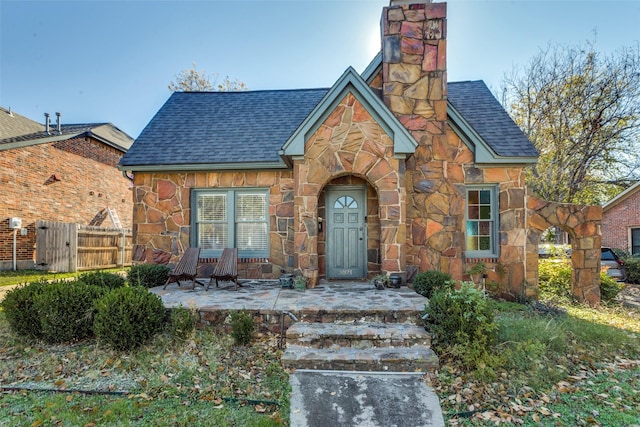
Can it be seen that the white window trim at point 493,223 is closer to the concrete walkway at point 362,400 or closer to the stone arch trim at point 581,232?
the stone arch trim at point 581,232

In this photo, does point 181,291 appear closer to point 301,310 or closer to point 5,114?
point 301,310

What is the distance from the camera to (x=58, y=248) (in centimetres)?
1174

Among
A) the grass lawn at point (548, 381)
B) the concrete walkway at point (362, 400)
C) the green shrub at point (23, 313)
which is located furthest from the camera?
the green shrub at point (23, 313)

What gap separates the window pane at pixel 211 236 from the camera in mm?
7867

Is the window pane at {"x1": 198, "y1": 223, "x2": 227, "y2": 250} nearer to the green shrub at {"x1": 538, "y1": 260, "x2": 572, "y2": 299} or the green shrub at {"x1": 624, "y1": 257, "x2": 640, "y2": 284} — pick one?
the green shrub at {"x1": 538, "y1": 260, "x2": 572, "y2": 299}

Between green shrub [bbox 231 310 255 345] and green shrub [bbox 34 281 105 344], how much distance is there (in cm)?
193

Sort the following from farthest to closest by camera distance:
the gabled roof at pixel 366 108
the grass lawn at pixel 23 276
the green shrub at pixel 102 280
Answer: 1. the grass lawn at pixel 23 276
2. the gabled roof at pixel 366 108
3. the green shrub at pixel 102 280

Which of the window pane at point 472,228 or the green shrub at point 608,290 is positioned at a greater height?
the window pane at point 472,228

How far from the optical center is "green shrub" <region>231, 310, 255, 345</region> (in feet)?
13.9

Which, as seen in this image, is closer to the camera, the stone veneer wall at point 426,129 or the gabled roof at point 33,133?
the stone veneer wall at point 426,129

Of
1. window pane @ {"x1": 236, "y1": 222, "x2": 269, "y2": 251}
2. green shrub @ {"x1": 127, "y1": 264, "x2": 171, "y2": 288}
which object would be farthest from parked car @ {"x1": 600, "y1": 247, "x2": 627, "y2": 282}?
green shrub @ {"x1": 127, "y1": 264, "x2": 171, "y2": 288}

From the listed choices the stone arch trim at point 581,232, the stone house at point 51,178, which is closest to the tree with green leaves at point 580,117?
the stone arch trim at point 581,232

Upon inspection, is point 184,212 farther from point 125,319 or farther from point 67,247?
point 67,247

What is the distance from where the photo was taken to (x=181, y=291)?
20.1 feet
